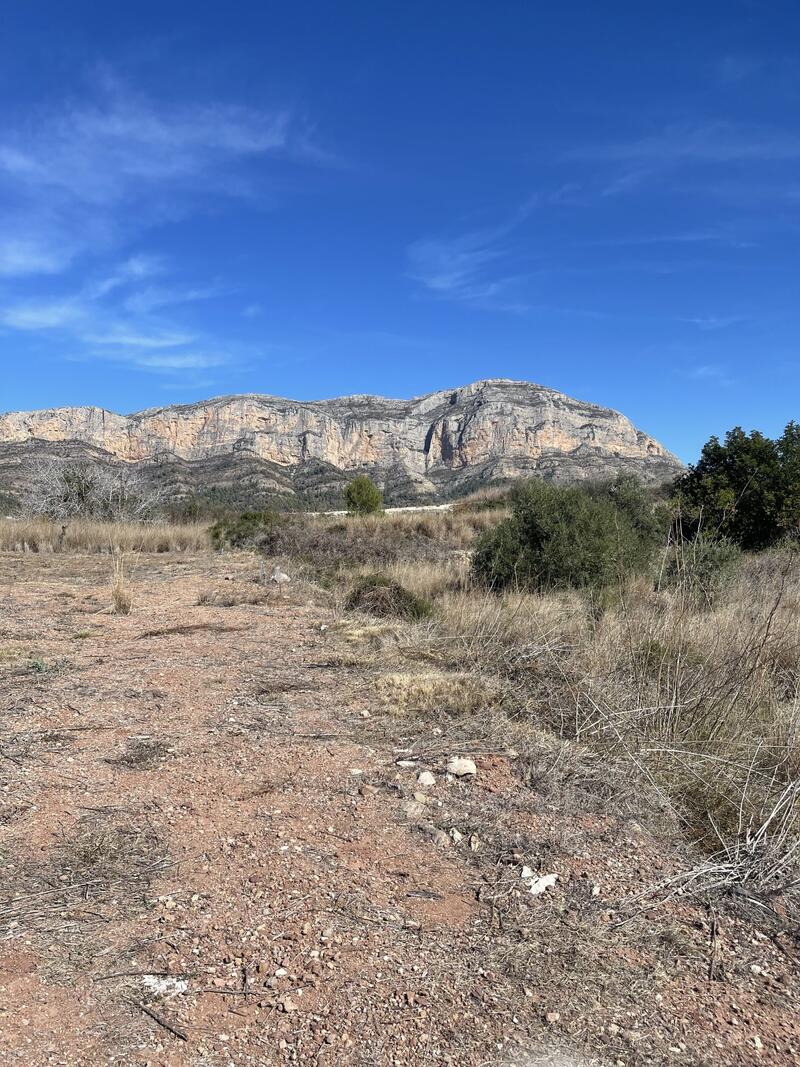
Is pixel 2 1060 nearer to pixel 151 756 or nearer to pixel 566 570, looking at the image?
pixel 151 756

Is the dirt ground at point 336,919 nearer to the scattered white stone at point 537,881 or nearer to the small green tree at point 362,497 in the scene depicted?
the scattered white stone at point 537,881

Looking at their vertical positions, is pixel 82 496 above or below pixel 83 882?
above

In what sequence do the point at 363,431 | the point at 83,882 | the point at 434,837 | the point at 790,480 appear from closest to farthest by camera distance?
the point at 83,882 → the point at 434,837 → the point at 790,480 → the point at 363,431

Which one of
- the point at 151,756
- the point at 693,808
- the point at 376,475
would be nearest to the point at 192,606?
the point at 151,756

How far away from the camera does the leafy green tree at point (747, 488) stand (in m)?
12.0

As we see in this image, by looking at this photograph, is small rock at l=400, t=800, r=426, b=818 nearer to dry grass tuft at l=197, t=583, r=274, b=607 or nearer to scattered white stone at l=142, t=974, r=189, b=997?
scattered white stone at l=142, t=974, r=189, b=997

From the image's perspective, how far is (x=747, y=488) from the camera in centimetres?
1211

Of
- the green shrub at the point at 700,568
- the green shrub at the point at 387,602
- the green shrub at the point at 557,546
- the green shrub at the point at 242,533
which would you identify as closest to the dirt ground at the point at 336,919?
the green shrub at the point at 700,568

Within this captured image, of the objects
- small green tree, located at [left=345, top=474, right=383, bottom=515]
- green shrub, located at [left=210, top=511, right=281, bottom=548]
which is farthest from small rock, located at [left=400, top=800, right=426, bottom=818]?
small green tree, located at [left=345, top=474, right=383, bottom=515]

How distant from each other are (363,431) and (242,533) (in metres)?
84.0

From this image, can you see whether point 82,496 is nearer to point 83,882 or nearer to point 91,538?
point 91,538

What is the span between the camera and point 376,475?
8000 centimetres

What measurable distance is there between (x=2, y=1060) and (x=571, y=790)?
7.12 ft

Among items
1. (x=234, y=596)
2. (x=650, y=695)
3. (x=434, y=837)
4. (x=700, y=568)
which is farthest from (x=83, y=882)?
(x=234, y=596)
